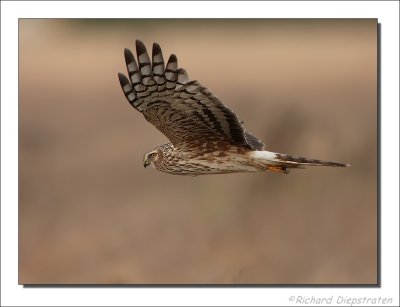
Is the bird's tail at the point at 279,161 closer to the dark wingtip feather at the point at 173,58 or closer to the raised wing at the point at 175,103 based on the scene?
the raised wing at the point at 175,103

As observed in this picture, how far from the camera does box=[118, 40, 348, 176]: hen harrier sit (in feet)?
17.2

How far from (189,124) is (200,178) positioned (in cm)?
280

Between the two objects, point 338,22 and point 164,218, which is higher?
point 338,22

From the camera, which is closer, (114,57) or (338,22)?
(338,22)

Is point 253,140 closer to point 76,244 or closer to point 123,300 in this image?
point 123,300

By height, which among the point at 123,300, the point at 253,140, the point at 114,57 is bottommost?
the point at 123,300

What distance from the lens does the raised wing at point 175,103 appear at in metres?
5.24

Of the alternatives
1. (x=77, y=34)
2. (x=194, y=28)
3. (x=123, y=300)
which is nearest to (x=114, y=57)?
A: (x=77, y=34)

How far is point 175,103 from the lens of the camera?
536 centimetres

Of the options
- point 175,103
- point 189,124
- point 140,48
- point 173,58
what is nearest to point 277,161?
point 189,124

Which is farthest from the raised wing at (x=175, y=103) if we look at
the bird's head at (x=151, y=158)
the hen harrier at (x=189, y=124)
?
the bird's head at (x=151, y=158)

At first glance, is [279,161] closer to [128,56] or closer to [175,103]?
[175,103]

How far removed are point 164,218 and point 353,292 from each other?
93.6 inches

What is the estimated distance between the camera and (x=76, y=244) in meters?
7.61
